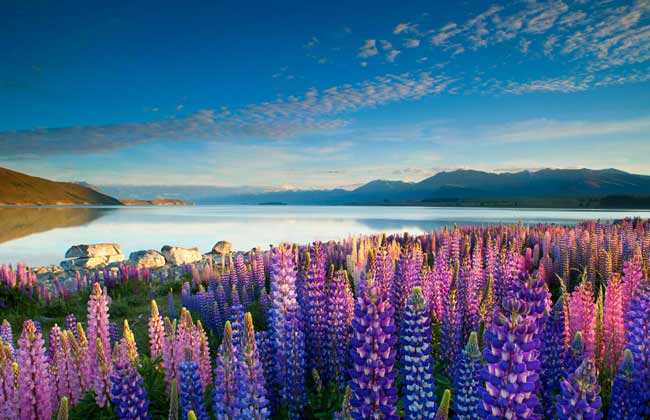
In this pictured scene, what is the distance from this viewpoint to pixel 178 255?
21875mm

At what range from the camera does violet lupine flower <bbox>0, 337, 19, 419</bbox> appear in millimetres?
3719

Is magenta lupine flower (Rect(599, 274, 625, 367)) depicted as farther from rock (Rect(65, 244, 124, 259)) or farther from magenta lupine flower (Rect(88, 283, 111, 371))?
rock (Rect(65, 244, 124, 259))

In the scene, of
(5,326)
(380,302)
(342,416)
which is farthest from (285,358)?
(5,326)

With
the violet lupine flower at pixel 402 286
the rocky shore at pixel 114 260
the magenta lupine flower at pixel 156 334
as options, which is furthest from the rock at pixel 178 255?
the violet lupine flower at pixel 402 286

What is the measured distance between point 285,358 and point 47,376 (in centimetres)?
258

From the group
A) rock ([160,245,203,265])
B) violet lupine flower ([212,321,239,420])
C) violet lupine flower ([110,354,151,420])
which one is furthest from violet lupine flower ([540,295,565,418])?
rock ([160,245,203,265])

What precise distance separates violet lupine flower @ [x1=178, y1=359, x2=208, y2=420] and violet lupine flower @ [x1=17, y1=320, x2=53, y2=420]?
165 centimetres

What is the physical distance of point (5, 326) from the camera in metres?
5.12

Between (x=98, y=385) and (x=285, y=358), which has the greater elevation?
(x=285, y=358)

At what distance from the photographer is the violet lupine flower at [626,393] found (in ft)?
9.69

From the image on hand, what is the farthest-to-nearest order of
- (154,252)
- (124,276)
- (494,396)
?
(154,252)
(124,276)
(494,396)

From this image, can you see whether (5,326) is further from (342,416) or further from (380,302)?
(380,302)

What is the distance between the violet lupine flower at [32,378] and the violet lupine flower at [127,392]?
138cm

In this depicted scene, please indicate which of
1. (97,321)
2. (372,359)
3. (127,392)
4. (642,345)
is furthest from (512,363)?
(97,321)
